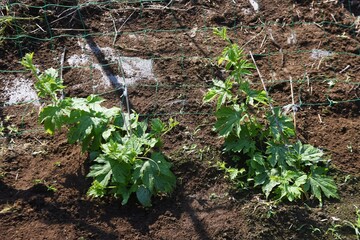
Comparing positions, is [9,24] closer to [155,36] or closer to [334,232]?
[155,36]

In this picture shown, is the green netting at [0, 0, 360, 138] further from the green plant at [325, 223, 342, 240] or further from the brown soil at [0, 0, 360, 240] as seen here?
the green plant at [325, 223, 342, 240]

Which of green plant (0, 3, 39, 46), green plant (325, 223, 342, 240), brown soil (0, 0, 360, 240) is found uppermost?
green plant (0, 3, 39, 46)

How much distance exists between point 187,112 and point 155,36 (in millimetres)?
1019

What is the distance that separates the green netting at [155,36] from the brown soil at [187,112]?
0.04 feet

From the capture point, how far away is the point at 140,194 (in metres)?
4.00

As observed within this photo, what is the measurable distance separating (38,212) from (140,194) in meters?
0.77

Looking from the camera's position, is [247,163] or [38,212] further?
[247,163]

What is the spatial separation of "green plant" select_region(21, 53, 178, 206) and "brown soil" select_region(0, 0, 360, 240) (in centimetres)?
16

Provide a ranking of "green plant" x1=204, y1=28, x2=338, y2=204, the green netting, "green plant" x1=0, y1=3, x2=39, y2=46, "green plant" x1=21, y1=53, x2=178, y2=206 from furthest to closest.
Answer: "green plant" x1=0, y1=3, x2=39, y2=46, the green netting, "green plant" x1=204, y1=28, x2=338, y2=204, "green plant" x1=21, y1=53, x2=178, y2=206

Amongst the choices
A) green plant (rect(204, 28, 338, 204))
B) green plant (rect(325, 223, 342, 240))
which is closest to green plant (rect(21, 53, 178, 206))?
green plant (rect(204, 28, 338, 204))

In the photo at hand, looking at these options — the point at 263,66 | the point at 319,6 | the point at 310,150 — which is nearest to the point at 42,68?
the point at 263,66

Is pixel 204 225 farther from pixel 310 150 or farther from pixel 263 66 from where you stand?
pixel 263 66

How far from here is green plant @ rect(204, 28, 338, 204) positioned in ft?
13.8

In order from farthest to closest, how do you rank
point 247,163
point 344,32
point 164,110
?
1. point 344,32
2. point 164,110
3. point 247,163
